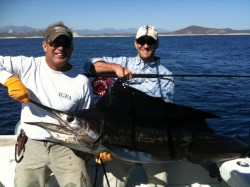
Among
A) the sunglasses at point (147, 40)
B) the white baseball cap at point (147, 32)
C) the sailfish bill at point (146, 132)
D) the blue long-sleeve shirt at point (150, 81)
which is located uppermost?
the white baseball cap at point (147, 32)

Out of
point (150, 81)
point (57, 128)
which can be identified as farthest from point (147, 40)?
point (57, 128)

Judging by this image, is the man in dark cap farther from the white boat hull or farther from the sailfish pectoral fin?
the white boat hull

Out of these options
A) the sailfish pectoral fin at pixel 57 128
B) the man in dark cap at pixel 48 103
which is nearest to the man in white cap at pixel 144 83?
the man in dark cap at pixel 48 103

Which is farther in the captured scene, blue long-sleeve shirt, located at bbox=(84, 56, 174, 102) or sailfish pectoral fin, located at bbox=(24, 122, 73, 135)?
blue long-sleeve shirt, located at bbox=(84, 56, 174, 102)

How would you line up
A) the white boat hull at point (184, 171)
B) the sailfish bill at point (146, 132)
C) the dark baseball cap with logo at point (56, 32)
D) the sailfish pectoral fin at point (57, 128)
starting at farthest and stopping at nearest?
the white boat hull at point (184, 171)
the dark baseball cap with logo at point (56, 32)
the sailfish bill at point (146, 132)
the sailfish pectoral fin at point (57, 128)

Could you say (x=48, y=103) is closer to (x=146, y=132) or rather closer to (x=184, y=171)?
(x=146, y=132)

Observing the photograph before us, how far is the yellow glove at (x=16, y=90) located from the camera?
212cm

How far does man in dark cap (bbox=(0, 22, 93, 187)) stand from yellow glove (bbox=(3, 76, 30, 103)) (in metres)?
0.25

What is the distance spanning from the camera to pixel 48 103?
2449 mm

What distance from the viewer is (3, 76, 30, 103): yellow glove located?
2117mm

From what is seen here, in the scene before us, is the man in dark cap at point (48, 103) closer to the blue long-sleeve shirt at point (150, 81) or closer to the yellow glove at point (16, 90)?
the yellow glove at point (16, 90)

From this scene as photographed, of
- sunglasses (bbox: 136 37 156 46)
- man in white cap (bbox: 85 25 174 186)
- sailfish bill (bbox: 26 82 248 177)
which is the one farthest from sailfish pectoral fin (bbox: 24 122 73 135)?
sunglasses (bbox: 136 37 156 46)

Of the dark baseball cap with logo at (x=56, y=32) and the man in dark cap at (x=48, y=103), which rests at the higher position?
the dark baseball cap with logo at (x=56, y=32)

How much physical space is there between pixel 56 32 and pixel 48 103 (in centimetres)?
55
